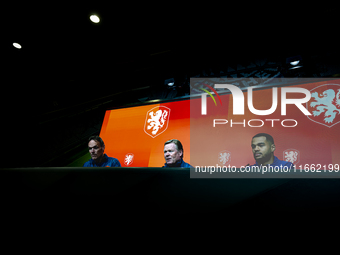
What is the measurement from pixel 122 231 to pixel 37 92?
A: 4.56 meters

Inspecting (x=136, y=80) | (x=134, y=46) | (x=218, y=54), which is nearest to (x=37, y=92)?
(x=136, y=80)

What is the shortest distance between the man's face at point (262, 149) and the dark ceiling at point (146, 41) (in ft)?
4.27

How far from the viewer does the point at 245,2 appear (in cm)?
221

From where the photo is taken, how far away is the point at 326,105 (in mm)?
2510

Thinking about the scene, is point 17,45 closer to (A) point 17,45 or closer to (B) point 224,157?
(A) point 17,45

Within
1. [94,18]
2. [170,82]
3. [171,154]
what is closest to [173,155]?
[171,154]

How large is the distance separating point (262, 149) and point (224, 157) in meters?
0.57

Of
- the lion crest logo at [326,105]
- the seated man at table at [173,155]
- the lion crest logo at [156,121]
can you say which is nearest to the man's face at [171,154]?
the seated man at table at [173,155]

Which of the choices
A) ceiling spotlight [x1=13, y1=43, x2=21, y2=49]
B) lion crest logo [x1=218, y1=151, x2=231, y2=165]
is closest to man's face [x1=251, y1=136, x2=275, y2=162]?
lion crest logo [x1=218, y1=151, x2=231, y2=165]

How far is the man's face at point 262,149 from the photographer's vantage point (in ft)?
8.27

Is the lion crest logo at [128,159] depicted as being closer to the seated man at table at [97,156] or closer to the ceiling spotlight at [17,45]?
the seated man at table at [97,156]

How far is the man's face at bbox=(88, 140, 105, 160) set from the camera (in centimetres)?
296

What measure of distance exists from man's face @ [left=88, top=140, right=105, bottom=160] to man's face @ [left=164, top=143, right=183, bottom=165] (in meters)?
1.18

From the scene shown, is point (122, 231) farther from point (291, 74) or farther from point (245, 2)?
point (291, 74)
